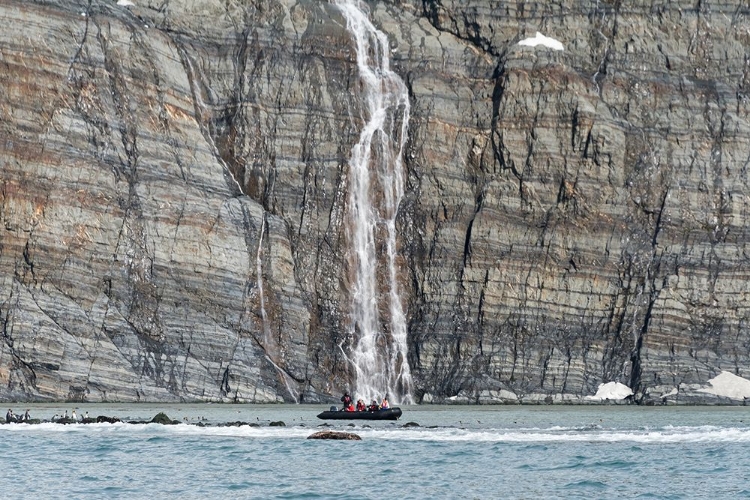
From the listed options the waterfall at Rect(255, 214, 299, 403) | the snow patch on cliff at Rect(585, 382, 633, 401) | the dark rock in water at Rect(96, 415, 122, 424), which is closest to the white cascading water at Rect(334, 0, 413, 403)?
the waterfall at Rect(255, 214, 299, 403)

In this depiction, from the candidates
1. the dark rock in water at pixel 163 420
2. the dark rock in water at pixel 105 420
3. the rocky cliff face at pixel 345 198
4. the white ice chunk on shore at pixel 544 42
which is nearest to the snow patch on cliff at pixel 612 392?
the rocky cliff face at pixel 345 198

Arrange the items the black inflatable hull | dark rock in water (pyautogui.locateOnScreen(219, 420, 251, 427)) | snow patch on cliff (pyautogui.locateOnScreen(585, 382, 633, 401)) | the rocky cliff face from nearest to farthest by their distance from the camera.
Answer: dark rock in water (pyautogui.locateOnScreen(219, 420, 251, 427))
the black inflatable hull
the rocky cliff face
snow patch on cliff (pyautogui.locateOnScreen(585, 382, 633, 401))

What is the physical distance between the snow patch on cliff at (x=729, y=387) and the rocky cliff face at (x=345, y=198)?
778 millimetres

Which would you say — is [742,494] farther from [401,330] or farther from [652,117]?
[652,117]

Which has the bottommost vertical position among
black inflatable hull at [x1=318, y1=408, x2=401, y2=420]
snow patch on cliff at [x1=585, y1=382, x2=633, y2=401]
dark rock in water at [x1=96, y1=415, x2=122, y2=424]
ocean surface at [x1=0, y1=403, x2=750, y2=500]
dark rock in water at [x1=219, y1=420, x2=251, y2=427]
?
ocean surface at [x1=0, y1=403, x2=750, y2=500]

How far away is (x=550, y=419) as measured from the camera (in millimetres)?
80688

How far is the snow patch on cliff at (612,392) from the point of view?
10156cm

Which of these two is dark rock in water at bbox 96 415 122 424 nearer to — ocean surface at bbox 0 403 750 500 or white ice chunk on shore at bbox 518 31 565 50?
ocean surface at bbox 0 403 750 500

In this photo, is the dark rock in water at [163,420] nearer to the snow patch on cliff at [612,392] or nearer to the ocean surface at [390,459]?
the ocean surface at [390,459]

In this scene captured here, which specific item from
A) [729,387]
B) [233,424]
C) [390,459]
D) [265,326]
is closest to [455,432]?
[390,459]

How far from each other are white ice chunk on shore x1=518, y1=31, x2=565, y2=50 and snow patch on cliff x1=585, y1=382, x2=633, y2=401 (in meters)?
29.8

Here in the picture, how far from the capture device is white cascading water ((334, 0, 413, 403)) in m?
106

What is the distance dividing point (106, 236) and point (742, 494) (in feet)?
206

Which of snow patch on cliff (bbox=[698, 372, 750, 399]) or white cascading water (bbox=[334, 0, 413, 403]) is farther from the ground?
white cascading water (bbox=[334, 0, 413, 403])
